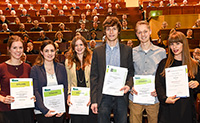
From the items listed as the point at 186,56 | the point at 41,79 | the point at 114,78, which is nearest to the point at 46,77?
the point at 41,79

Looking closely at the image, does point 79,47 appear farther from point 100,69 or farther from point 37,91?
point 37,91

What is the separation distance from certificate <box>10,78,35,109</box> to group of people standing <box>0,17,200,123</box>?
0.06 m

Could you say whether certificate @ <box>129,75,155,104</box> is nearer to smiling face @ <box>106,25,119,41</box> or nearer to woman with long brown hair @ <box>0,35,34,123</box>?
smiling face @ <box>106,25,119,41</box>

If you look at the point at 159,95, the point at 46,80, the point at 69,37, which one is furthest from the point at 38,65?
the point at 69,37

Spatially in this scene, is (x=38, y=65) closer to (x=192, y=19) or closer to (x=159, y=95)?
(x=159, y=95)

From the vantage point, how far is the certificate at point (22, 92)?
266cm

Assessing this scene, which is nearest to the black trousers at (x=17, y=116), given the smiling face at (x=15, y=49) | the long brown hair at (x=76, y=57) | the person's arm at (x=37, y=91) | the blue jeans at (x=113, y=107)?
the person's arm at (x=37, y=91)

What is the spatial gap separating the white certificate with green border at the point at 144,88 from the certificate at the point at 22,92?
4.63 feet

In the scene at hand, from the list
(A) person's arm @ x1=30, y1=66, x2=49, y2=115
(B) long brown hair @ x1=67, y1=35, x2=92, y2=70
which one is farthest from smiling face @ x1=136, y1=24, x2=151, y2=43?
(A) person's arm @ x1=30, y1=66, x2=49, y2=115

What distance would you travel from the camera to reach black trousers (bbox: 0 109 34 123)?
8.79 ft

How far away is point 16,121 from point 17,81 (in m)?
0.55

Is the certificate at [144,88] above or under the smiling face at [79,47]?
under

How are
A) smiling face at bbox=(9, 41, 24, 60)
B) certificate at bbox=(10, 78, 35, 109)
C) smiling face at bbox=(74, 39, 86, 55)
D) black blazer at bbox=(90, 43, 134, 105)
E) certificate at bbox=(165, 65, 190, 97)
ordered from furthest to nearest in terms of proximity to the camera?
smiling face at bbox=(74, 39, 86, 55)
smiling face at bbox=(9, 41, 24, 60)
certificate at bbox=(10, 78, 35, 109)
black blazer at bbox=(90, 43, 134, 105)
certificate at bbox=(165, 65, 190, 97)

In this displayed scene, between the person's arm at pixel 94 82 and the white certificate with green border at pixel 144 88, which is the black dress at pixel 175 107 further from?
the person's arm at pixel 94 82
